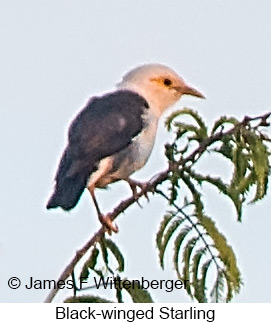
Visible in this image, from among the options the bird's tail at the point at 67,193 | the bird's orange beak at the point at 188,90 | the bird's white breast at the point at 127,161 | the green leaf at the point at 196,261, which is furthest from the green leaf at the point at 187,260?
the bird's orange beak at the point at 188,90

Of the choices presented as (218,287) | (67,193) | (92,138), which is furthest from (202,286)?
Result: (92,138)

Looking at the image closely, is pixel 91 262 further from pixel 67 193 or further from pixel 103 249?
pixel 67 193

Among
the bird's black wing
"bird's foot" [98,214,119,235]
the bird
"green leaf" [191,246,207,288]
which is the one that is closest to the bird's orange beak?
the bird

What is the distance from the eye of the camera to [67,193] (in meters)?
5.76

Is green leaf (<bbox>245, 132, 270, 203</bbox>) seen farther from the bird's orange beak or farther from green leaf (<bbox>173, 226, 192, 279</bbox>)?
the bird's orange beak

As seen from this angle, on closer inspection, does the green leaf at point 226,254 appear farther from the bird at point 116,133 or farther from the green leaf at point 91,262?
the bird at point 116,133

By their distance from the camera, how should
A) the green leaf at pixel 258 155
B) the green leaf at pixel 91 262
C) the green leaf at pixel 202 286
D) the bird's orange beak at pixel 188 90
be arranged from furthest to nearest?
the bird's orange beak at pixel 188 90, the green leaf at pixel 91 262, the green leaf at pixel 202 286, the green leaf at pixel 258 155

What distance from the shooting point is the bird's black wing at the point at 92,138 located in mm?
5845

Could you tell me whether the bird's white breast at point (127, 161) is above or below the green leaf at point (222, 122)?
above

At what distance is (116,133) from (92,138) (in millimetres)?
370

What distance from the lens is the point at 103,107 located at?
6.74m

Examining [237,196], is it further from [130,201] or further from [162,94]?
[162,94]

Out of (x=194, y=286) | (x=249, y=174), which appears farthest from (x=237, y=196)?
(x=194, y=286)
